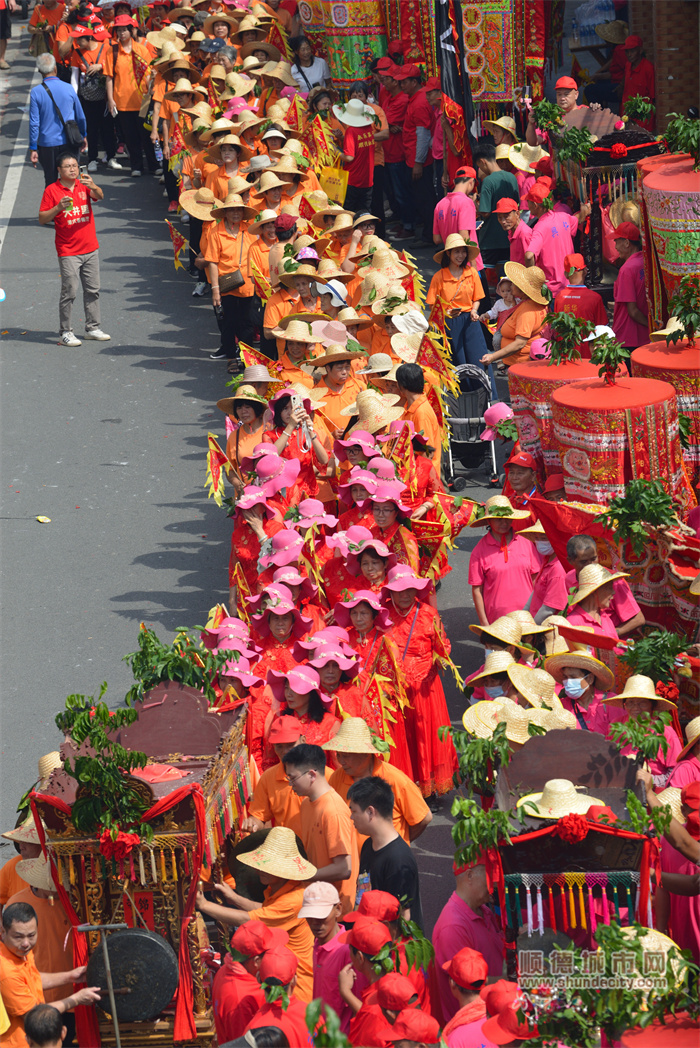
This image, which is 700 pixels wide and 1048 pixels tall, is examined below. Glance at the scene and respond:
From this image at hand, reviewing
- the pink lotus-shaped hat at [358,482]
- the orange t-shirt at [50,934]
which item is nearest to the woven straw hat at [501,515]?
the pink lotus-shaped hat at [358,482]

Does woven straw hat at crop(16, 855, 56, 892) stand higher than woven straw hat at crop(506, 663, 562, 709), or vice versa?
woven straw hat at crop(506, 663, 562, 709)

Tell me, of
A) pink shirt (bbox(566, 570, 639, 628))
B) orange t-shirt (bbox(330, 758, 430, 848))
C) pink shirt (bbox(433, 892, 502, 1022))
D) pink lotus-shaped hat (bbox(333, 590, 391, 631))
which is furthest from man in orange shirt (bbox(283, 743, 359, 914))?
pink shirt (bbox(566, 570, 639, 628))

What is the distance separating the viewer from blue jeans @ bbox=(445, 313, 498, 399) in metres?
11.9

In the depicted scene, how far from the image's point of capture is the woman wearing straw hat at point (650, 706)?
6.36 m

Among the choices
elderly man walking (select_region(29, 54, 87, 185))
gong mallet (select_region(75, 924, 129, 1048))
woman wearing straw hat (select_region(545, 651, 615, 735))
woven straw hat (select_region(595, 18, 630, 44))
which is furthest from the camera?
woven straw hat (select_region(595, 18, 630, 44))

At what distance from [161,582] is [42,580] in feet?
3.04

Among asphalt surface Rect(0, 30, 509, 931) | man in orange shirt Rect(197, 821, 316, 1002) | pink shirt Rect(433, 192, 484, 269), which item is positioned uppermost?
pink shirt Rect(433, 192, 484, 269)

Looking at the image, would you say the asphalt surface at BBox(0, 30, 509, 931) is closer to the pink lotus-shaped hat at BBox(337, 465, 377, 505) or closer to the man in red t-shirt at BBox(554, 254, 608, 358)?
the pink lotus-shaped hat at BBox(337, 465, 377, 505)

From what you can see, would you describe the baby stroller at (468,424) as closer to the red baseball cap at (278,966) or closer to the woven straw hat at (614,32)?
the red baseball cap at (278,966)

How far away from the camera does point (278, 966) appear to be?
16.4 feet

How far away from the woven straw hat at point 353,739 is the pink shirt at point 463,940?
1018mm

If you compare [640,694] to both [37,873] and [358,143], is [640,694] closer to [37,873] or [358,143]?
[37,873]

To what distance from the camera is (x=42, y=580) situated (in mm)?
10930

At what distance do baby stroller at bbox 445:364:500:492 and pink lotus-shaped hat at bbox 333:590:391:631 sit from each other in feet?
13.2
